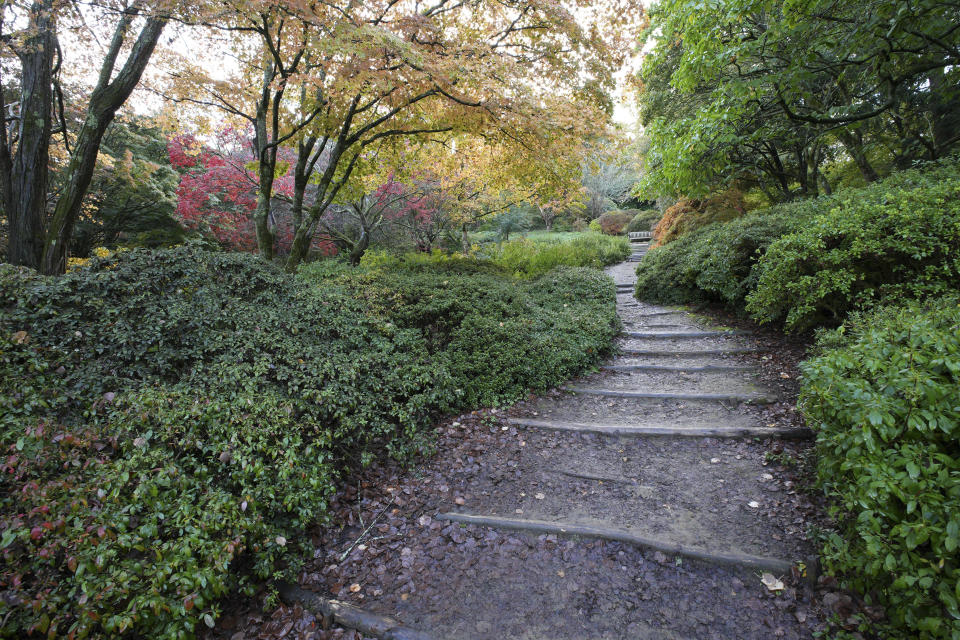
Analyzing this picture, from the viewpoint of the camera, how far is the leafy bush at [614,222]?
18.6m

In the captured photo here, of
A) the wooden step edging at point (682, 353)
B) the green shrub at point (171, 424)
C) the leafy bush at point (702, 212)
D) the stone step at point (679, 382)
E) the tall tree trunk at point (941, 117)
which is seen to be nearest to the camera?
the green shrub at point (171, 424)

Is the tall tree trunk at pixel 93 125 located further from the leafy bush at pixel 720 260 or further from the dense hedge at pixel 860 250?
the leafy bush at pixel 720 260

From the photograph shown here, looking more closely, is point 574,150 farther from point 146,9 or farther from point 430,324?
point 146,9

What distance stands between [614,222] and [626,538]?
719 inches

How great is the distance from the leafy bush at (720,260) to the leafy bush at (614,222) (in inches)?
444

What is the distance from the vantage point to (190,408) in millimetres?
2551

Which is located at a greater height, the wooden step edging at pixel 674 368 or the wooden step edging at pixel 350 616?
the wooden step edging at pixel 674 368

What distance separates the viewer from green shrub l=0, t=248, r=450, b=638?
70.3 inches

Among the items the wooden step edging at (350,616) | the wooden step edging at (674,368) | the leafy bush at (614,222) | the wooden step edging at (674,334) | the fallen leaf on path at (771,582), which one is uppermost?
the leafy bush at (614,222)

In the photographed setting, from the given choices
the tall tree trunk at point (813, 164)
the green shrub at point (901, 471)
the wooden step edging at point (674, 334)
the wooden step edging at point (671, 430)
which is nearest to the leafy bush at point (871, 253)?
the wooden step edging at point (674, 334)

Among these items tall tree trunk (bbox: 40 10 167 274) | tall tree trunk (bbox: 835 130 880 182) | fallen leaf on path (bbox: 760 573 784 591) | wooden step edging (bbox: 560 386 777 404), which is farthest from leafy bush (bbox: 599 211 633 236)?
fallen leaf on path (bbox: 760 573 784 591)

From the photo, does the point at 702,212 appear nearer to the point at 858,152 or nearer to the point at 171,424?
the point at 858,152

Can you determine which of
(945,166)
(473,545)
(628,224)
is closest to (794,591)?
(473,545)

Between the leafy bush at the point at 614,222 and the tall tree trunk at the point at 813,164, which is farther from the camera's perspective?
the leafy bush at the point at 614,222
